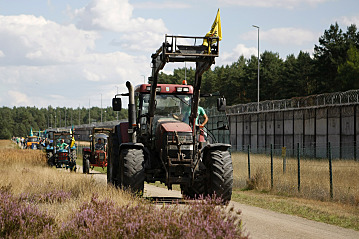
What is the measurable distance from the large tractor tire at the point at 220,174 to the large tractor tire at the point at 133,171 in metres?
1.70

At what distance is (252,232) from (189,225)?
151 inches

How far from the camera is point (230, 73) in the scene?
100562mm

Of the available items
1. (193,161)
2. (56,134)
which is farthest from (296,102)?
(193,161)

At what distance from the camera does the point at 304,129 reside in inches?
1853

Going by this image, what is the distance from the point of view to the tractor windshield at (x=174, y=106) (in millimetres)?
15469

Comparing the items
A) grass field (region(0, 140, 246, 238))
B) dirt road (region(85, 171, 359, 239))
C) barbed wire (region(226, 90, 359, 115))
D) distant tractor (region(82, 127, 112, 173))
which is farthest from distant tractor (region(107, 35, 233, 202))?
barbed wire (region(226, 90, 359, 115))

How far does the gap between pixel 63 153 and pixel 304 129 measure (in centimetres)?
2289

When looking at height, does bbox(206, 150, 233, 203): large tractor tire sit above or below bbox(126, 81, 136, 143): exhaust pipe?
below

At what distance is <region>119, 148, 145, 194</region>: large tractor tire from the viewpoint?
45.0ft

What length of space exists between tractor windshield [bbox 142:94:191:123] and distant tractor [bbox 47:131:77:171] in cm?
1605

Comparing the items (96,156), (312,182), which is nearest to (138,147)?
(312,182)

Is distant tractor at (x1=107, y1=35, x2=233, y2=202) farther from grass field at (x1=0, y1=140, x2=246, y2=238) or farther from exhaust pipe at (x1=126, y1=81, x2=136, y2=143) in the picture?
grass field at (x1=0, y1=140, x2=246, y2=238)

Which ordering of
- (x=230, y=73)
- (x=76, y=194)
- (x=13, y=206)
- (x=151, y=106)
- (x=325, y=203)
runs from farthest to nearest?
(x=230, y=73) < (x=325, y=203) < (x=151, y=106) < (x=76, y=194) < (x=13, y=206)

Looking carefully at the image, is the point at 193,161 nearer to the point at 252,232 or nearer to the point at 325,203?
the point at 252,232
